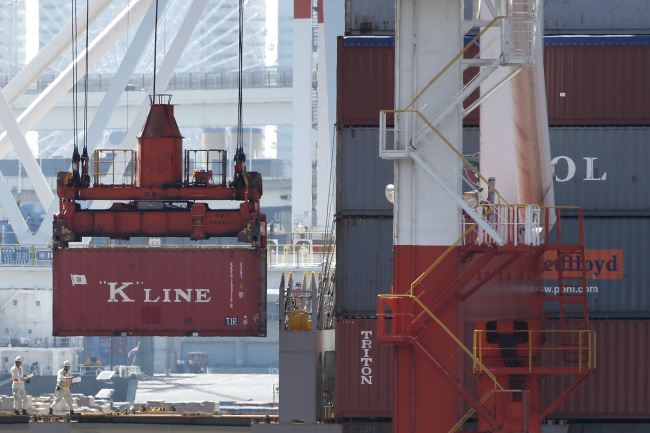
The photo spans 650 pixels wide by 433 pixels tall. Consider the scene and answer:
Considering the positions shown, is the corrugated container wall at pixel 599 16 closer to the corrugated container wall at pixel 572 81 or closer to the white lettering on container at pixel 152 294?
the corrugated container wall at pixel 572 81

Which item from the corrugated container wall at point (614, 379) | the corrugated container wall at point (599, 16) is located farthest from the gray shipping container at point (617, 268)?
the corrugated container wall at point (599, 16)

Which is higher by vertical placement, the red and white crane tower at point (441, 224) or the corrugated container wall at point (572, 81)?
the corrugated container wall at point (572, 81)

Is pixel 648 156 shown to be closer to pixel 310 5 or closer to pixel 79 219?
pixel 79 219

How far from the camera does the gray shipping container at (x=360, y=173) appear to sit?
25625 mm

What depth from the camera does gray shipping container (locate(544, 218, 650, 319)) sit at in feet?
82.6

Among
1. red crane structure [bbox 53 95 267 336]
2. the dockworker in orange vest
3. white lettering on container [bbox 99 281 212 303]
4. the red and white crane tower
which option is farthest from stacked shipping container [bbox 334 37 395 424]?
the dockworker in orange vest

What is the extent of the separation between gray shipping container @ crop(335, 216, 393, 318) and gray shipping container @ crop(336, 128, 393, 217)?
0.36 metres

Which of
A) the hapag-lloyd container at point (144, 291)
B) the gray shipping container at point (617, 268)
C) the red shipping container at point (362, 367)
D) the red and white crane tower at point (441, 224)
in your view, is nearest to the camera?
the red and white crane tower at point (441, 224)

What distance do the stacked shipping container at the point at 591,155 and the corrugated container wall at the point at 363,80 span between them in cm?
2

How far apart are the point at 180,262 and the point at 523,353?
12443 mm

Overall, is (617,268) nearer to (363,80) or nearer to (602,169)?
(602,169)

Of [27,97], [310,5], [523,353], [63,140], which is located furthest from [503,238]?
[63,140]

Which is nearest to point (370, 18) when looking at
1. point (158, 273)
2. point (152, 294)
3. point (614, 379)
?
point (158, 273)

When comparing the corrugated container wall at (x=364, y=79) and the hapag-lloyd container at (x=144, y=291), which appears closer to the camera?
the corrugated container wall at (x=364, y=79)
